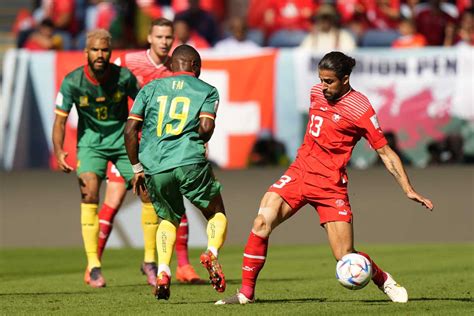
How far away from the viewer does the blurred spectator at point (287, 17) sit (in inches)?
761

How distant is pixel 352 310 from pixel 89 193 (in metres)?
3.62

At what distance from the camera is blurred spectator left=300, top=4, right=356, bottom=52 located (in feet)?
59.6

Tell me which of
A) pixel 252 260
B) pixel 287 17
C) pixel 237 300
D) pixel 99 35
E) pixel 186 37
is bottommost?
pixel 237 300

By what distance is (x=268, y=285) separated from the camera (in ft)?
37.5

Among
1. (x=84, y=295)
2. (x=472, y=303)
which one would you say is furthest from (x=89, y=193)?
(x=472, y=303)

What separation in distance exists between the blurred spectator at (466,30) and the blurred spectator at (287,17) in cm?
233

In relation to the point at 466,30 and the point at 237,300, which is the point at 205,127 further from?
the point at 466,30

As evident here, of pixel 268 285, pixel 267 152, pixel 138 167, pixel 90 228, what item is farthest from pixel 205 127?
pixel 267 152

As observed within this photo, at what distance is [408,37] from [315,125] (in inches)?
364

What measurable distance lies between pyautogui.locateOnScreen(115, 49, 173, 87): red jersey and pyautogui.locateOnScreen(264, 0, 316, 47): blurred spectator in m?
7.26

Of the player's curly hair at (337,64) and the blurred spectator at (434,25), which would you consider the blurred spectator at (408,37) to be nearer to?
the blurred spectator at (434,25)

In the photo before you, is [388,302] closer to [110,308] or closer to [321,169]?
[321,169]

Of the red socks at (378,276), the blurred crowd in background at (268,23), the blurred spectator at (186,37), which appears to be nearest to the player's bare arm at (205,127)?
the red socks at (378,276)

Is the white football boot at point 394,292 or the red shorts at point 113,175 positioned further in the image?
the red shorts at point 113,175
